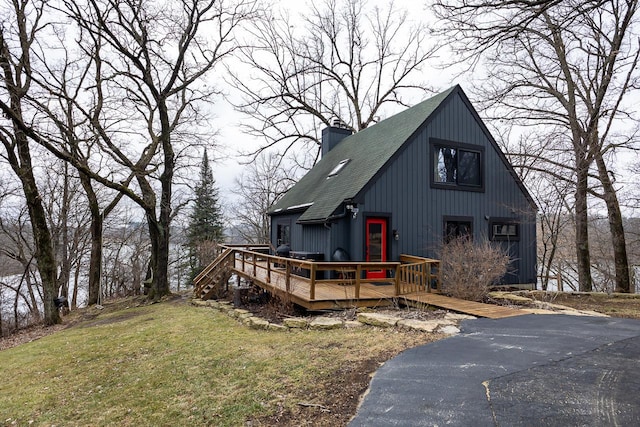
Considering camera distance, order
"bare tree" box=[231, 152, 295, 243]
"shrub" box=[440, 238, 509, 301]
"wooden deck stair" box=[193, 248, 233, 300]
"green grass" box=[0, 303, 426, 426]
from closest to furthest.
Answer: "green grass" box=[0, 303, 426, 426] < "shrub" box=[440, 238, 509, 301] < "wooden deck stair" box=[193, 248, 233, 300] < "bare tree" box=[231, 152, 295, 243]

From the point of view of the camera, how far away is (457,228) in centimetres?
1159

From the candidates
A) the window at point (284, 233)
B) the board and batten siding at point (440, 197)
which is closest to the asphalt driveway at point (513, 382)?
the board and batten siding at point (440, 197)

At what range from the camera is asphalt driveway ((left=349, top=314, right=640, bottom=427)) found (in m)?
3.04

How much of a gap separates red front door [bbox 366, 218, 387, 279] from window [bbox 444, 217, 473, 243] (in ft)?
7.46

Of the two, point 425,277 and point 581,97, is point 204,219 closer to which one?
point 425,277

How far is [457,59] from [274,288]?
6594mm

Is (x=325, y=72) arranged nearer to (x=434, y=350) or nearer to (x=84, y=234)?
(x=84, y=234)

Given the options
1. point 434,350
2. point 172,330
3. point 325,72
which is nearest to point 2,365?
point 172,330

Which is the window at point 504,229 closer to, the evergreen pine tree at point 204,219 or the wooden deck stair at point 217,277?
the wooden deck stair at point 217,277

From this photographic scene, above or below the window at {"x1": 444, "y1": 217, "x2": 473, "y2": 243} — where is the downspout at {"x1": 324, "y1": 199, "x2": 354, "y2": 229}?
above

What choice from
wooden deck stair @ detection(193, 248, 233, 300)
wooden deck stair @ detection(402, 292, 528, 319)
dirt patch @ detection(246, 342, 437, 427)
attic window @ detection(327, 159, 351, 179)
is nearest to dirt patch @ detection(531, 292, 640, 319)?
wooden deck stair @ detection(402, 292, 528, 319)

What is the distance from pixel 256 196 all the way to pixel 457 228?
19.7m

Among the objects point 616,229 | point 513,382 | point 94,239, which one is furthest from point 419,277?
point 94,239

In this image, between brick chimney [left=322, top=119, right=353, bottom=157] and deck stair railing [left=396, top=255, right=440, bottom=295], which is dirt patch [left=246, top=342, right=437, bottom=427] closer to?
deck stair railing [left=396, top=255, right=440, bottom=295]
